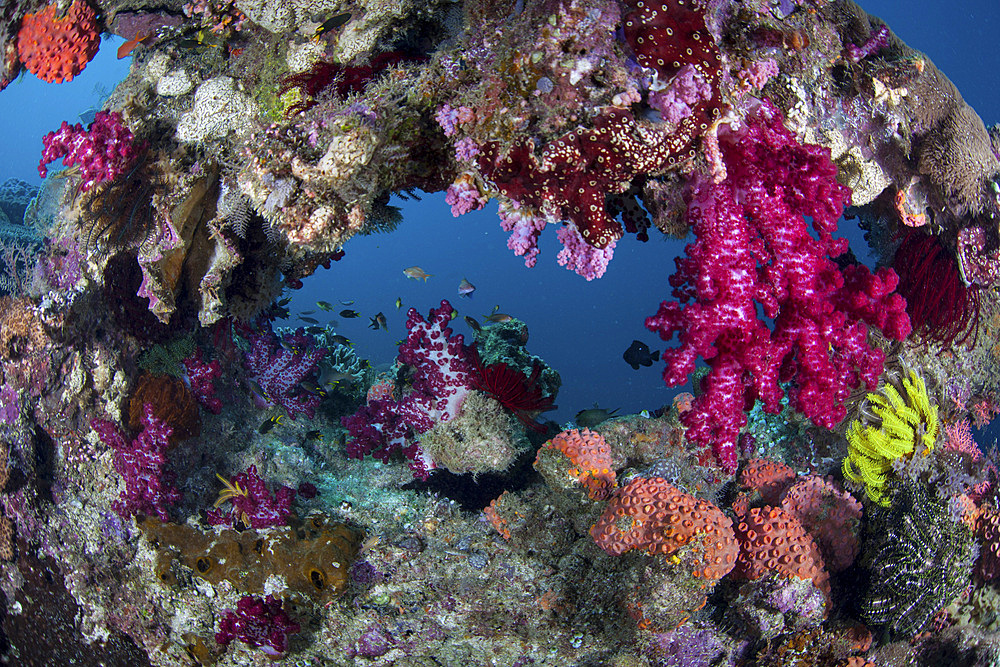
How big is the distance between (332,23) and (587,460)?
340 centimetres

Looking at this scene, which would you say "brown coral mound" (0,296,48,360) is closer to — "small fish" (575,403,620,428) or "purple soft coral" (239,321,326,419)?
"purple soft coral" (239,321,326,419)

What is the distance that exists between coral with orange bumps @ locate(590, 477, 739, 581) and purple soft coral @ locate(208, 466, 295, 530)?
249 cm

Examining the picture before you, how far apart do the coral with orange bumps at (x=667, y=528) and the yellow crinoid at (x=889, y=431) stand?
4.87ft

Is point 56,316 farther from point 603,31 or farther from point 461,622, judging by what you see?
point 603,31

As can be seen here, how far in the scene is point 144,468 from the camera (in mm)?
4188

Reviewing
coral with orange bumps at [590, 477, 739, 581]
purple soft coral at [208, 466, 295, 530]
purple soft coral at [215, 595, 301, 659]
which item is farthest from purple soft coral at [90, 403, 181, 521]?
coral with orange bumps at [590, 477, 739, 581]

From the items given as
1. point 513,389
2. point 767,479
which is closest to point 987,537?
point 767,479

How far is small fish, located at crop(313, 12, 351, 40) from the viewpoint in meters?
3.09

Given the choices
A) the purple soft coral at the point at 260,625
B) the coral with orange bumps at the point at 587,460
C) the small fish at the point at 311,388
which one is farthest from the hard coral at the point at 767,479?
the small fish at the point at 311,388

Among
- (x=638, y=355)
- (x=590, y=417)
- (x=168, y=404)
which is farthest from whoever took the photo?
(x=638, y=355)

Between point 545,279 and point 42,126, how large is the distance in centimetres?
13685

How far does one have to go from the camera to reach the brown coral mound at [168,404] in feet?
14.4

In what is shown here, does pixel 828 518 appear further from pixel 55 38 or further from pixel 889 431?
pixel 55 38

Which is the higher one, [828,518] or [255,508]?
[255,508]
